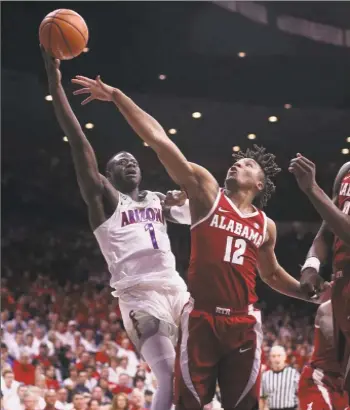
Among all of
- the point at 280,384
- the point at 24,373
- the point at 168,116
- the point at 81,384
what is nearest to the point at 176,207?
the point at 280,384

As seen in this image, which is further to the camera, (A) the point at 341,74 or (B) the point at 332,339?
(A) the point at 341,74

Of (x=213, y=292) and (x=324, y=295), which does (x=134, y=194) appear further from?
(x=324, y=295)

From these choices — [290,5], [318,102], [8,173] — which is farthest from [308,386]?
[8,173]

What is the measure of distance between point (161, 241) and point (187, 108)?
40.0ft

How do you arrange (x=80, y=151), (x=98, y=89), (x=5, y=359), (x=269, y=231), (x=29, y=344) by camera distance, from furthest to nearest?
(x=29, y=344) → (x=5, y=359) → (x=80, y=151) → (x=269, y=231) → (x=98, y=89)

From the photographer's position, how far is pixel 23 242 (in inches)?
707

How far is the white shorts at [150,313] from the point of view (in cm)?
488

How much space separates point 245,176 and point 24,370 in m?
6.88

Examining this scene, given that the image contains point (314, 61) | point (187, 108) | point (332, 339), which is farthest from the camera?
point (187, 108)

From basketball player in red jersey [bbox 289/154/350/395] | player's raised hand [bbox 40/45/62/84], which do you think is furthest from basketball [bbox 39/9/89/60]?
basketball player in red jersey [bbox 289/154/350/395]

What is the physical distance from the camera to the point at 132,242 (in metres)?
5.15

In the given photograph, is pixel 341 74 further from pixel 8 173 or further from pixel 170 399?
pixel 170 399

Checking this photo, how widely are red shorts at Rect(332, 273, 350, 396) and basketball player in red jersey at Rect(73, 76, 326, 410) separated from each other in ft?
1.54

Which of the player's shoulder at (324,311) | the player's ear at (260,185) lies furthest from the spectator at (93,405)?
the player's ear at (260,185)
